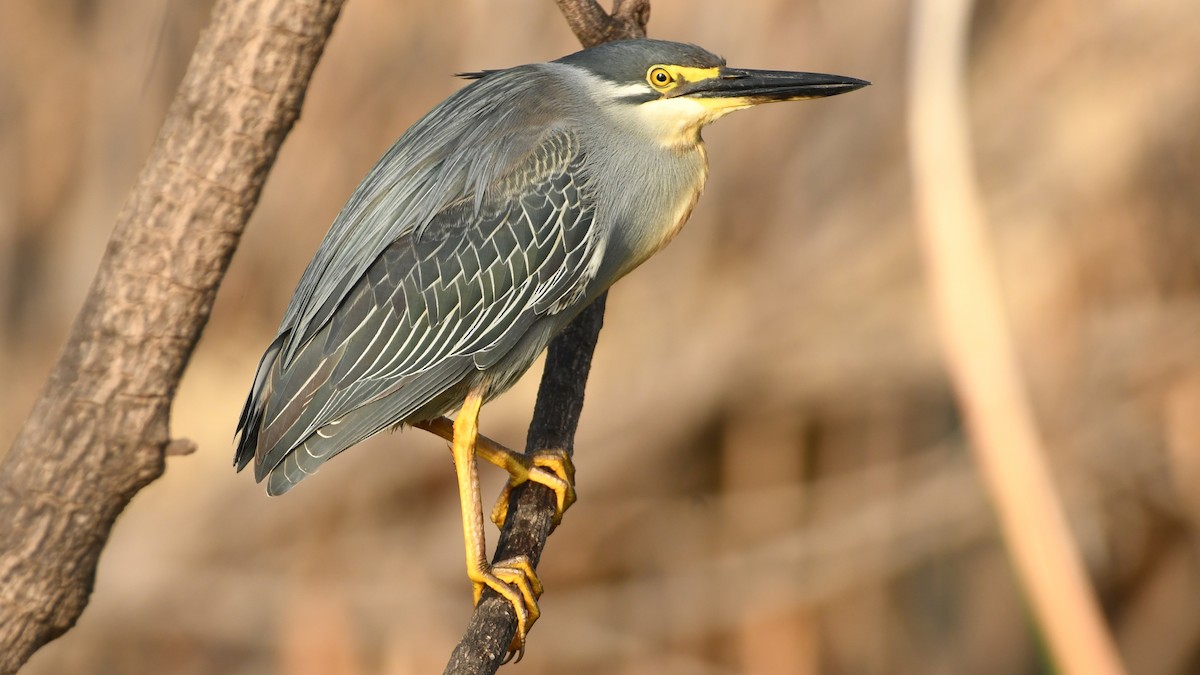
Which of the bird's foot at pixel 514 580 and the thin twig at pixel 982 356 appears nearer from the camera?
the thin twig at pixel 982 356

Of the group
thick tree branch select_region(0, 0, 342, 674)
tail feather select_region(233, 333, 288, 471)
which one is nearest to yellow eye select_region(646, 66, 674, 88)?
thick tree branch select_region(0, 0, 342, 674)

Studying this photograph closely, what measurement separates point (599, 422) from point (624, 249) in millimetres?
1171

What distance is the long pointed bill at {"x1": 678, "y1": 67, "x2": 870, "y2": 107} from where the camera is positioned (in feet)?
6.66

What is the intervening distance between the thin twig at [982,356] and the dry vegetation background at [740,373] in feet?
6.53

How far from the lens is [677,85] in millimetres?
2088

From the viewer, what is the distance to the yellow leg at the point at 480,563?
1.95 m

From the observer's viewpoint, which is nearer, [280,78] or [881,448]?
[280,78]

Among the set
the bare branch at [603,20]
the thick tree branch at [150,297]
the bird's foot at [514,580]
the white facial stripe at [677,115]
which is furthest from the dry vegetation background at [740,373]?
the thick tree branch at [150,297]

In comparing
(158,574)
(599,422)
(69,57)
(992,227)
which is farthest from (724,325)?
(69,57)

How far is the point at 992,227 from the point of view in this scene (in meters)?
3.22

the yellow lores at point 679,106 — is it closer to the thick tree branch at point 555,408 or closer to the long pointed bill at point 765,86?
the long pointed bill at point 765,86

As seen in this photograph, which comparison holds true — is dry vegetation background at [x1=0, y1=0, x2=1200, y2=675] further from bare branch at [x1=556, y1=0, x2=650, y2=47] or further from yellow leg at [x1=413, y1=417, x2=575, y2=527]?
yellow leg at [x1=413, y1=417, x2=575, y2=527]

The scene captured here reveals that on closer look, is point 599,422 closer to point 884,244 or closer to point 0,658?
point 884,244

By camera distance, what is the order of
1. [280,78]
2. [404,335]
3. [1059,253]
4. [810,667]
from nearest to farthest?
[280,78], [404,335], [1059,253], [810,667]
